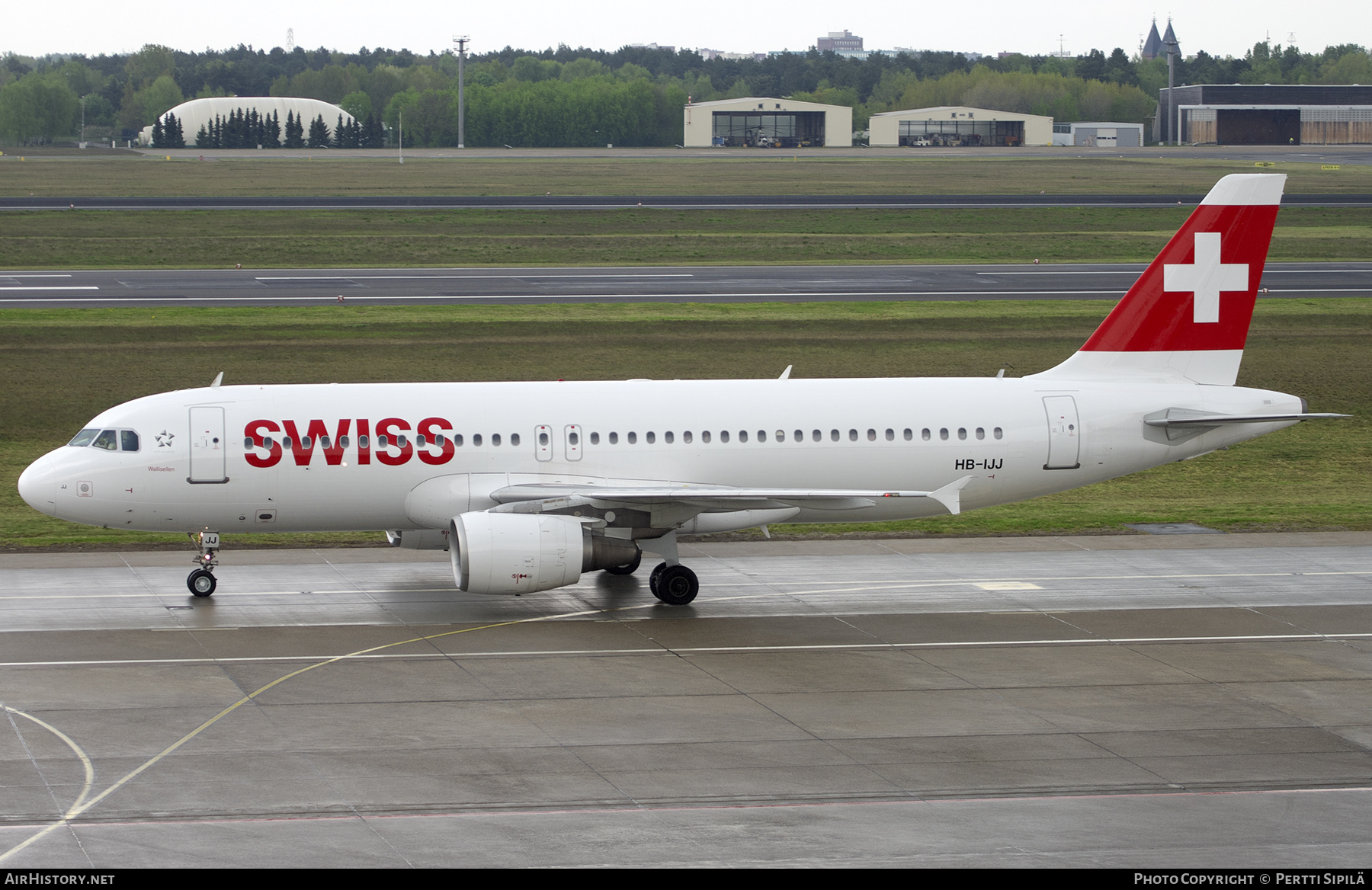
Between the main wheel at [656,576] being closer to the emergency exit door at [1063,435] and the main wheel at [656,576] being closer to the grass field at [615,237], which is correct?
the emergency exit door at [1063,435]

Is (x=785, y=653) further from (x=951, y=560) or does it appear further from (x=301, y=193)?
(x=301, y=193)

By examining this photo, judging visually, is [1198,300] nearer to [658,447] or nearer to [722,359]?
[658,447]

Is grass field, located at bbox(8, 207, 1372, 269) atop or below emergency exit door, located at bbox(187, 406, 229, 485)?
atop

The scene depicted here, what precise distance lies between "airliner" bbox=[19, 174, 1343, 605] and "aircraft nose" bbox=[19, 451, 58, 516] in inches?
1.4

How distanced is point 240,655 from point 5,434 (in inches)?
983

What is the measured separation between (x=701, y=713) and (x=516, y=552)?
578cm

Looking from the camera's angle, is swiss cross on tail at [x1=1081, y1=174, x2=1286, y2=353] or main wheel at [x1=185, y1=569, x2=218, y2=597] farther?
swiss cross on tail at [x1=1081, y1=174, x2=1286, y2=353]

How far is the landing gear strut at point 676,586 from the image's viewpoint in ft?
100

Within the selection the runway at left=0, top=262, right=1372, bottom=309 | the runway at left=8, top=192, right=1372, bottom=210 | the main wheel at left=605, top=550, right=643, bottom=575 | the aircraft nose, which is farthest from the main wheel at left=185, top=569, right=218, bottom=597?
the runway at left=8, top=192, right=1372, bottom=210

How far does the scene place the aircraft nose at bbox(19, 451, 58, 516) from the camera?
29500 mm

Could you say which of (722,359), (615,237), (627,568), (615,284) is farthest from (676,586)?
(615,237)

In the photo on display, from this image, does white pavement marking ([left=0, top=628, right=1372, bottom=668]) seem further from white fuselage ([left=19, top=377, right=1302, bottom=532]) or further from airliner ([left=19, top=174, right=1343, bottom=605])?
white fuselage ([left=19, top=377, right=1302, bottom=532])

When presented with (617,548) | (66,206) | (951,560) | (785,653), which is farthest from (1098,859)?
(66,206)

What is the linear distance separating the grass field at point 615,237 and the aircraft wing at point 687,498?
5910 centimetres
